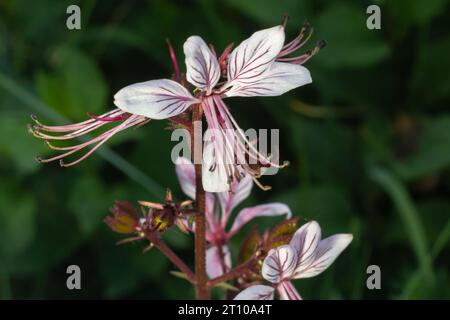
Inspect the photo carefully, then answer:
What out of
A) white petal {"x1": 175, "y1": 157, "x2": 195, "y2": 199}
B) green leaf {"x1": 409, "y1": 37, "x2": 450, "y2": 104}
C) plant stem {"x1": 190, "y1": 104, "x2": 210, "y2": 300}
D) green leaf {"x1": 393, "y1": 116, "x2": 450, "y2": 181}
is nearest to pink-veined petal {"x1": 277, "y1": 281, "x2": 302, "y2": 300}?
plant stem {"x1": 190, "y1": 104, "x2": 210, "y2": 300}

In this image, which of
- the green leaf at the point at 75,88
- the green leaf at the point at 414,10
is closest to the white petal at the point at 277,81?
the green leaf at the point at 75,88

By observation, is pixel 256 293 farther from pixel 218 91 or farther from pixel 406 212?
pixel 406 212

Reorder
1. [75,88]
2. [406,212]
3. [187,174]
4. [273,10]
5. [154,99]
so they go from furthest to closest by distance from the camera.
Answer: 1. [273,10]
2. [75,88]
3. [406,212]
4. [187,174]
5. [154,99]

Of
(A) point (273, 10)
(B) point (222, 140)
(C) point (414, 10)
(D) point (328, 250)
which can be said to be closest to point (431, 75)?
(C) point (414, 10)

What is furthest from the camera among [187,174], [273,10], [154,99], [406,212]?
[273,10]

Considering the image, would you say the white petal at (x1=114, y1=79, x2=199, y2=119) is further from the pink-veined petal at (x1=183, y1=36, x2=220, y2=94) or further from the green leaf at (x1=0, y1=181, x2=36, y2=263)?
the green leaf at (x1=0, y1=181, x2=36, y2=263)
